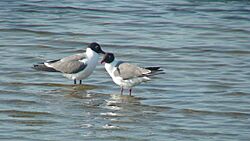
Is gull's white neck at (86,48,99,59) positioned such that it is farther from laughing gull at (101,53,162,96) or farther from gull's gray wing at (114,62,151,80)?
gull's gray wing at (114,62,151,80)

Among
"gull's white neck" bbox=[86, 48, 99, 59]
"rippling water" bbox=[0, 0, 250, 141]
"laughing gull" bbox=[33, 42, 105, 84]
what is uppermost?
"gull's white neck" bbox=[86, 48, 99, 59]

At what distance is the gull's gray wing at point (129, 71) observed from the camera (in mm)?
13664

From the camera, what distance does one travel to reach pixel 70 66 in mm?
14609

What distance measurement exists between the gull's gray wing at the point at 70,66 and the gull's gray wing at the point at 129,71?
0.77 meters

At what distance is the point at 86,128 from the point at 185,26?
9.02 m

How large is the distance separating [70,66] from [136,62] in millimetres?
2243

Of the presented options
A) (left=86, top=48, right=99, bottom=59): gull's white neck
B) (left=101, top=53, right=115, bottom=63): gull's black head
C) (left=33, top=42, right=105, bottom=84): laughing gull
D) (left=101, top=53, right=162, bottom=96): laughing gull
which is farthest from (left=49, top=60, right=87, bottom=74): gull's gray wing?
(left=101, top=53, right=162, bottom=96): laughing gull

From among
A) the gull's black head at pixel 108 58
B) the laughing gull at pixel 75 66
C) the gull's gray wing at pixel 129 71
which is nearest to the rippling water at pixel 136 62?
the laughing gull at pixel 75 66

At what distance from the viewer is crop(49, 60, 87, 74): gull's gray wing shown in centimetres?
1458

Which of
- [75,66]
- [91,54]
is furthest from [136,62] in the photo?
[75,66]

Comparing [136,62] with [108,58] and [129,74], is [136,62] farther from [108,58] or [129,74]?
[129,74]

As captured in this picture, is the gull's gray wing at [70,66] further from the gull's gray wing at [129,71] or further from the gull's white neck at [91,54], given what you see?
the gull's gray wing at [129,71]

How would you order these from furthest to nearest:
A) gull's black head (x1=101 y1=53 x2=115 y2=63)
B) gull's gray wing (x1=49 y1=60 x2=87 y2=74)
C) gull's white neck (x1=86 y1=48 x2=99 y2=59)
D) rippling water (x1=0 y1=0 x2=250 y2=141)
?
gull's white neck (x1=86 y1=48 x2=99 y2=59) < gull's gray wing (x1=49 y1=60 x2=87 y2=74) < gull's black head (x1=101 y1=53 x2=115 y2=63) < rippling water (x1=0 y1=0 x2=250 y2=141)

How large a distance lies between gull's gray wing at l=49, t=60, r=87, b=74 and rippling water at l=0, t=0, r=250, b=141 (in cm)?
29
